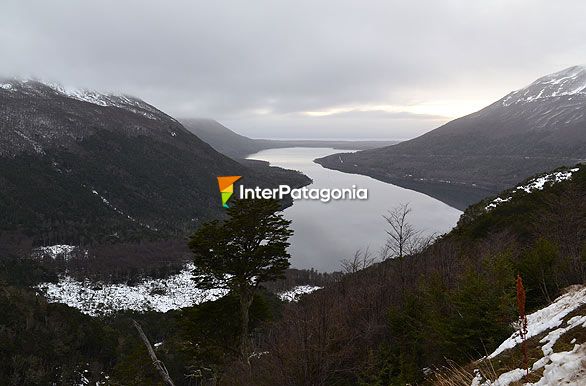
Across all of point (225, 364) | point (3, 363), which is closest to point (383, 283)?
point (225, 364)

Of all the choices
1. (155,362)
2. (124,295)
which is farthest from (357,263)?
(124,295)

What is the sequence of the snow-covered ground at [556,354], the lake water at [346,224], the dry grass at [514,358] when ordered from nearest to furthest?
1. the snow-covered ground at [556,354]
2. the dry grass at [514,358]
3. the lake water at [346,224]

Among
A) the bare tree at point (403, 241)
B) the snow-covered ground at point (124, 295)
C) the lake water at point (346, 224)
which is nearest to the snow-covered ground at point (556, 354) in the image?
the bare tree at point (403, 241)

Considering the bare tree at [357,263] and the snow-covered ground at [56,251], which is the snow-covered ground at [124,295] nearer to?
the snow-covered ground at [56,251]

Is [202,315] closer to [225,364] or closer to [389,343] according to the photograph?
[225,364]

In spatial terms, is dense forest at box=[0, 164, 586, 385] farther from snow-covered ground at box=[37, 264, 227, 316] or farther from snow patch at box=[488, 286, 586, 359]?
snow-covered ground at box=[37, 264, 227, 316]

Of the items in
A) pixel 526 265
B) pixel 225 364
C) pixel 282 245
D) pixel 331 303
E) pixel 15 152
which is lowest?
pixel 225 364

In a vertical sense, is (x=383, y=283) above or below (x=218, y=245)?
below
